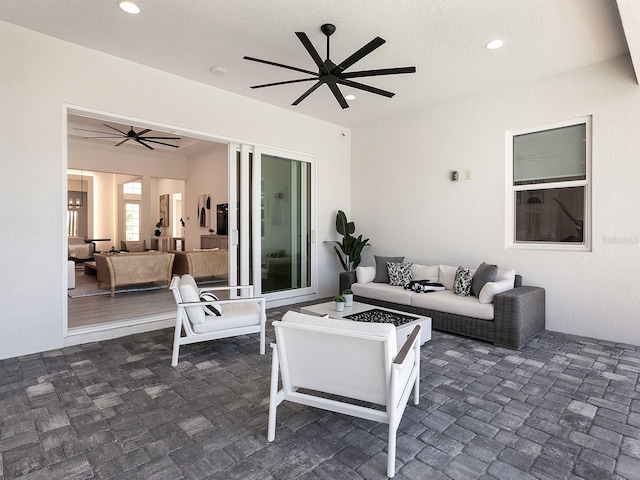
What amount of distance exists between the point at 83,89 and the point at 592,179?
225 inches

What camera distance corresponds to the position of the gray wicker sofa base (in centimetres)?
366

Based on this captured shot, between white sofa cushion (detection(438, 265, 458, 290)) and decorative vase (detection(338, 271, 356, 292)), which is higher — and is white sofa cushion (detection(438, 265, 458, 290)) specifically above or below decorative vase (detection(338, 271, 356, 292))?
above

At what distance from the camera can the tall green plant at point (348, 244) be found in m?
6.21

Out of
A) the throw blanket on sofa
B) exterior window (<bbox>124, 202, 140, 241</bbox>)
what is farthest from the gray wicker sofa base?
exterior window (<bbox>124, 202, 140, 241</bbox>)

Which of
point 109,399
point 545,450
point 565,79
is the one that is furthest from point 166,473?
point 565,79

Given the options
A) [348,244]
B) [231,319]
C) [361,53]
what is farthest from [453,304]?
[361,53]

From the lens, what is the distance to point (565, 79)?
4.19 metres

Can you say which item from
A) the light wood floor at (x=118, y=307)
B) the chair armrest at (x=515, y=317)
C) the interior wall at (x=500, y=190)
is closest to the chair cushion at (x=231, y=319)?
the light wood floor at (x=118, y=307)

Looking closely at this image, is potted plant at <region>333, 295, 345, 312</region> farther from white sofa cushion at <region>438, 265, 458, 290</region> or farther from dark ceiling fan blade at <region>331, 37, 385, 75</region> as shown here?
dark ceiling fan blade at <region>331, 37, 385, 75</region>

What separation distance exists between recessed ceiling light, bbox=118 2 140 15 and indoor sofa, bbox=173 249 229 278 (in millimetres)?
4724

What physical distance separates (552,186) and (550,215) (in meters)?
0.36

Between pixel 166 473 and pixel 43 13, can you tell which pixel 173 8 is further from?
pixel 166 473

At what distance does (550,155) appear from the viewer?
14.6 ft

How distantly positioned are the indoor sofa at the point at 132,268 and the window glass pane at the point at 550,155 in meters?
6.22
